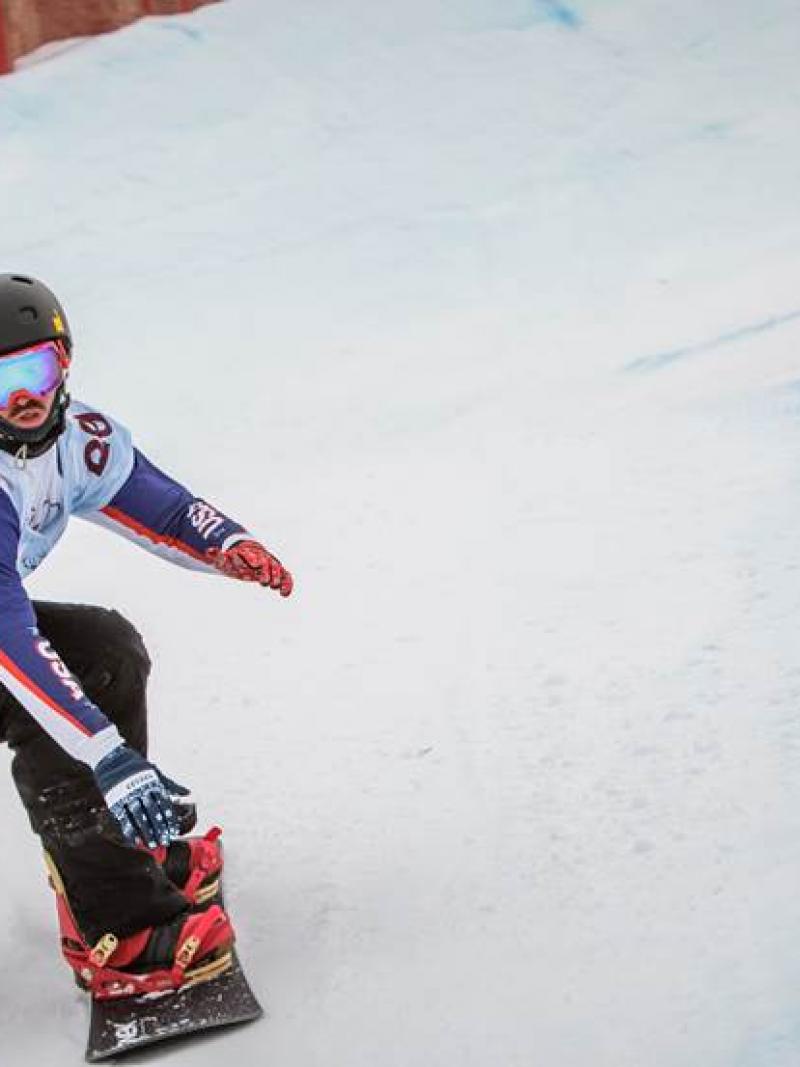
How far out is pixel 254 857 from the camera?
3.81m

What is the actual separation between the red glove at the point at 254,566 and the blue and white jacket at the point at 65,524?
28mm

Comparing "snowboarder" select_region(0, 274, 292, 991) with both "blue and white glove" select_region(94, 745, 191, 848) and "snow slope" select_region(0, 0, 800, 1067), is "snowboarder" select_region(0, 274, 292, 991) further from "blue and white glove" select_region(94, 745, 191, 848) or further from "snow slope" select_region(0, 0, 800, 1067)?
"snow slope" select_region(0, 0, 800, 1067)

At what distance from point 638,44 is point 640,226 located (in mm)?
1489

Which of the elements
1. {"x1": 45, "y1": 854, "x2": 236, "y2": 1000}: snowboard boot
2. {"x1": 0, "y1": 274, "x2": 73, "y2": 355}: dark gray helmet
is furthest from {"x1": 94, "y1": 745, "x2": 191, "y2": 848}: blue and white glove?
{"x1": 0, "y1": 274, "x2": 73, "y2": 355}: dark gray helmet

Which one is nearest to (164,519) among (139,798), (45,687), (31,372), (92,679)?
(92,679)

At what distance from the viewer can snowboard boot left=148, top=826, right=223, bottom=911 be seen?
355 centimetres

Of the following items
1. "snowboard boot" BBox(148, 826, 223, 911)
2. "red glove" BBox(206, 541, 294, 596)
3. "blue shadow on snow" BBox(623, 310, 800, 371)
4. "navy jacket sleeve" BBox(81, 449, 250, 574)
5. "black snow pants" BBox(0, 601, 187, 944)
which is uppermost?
"navy jacket sleeve" BBox(81, 449, 250, 574)

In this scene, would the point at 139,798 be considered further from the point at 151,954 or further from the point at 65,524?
the point at 65,524

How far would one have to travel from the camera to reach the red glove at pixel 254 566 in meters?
3.44

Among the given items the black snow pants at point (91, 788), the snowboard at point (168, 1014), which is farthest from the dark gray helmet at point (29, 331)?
the snowboard at point (168, 1014)

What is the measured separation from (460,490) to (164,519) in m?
2.09

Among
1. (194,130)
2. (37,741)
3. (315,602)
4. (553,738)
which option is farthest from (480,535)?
(194,130)

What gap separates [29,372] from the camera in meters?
3.15

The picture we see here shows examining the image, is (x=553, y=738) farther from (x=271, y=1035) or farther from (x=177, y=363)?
(x=177, y=363)
